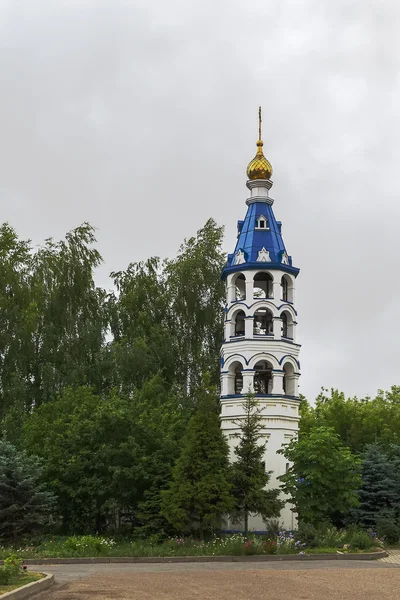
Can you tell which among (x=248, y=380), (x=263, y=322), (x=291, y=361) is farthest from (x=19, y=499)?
(x=263, y=322)

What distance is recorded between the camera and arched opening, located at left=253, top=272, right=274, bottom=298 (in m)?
35.5

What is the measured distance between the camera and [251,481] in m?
28.3

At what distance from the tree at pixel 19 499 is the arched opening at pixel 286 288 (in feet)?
42.9

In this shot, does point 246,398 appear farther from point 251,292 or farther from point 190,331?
point 190,331

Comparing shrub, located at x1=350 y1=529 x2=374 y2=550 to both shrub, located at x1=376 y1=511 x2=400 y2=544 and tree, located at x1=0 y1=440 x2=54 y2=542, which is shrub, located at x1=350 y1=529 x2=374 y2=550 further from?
tree, located at x1=0 y1=440 x2=54 y2=542

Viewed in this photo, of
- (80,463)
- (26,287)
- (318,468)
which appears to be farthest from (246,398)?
(26,287)

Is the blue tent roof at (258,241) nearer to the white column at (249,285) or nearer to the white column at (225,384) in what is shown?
the white column at (249,285)

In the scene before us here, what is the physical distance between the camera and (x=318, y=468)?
94.4 ft

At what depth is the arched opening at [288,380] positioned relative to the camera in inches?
1330

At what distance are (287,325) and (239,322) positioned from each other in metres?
2.23

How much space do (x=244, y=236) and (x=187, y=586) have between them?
2074cm

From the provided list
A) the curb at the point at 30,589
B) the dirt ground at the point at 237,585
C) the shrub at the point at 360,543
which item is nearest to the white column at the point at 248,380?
the shrub at the point at 360,543

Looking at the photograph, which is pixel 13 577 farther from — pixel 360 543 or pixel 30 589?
pixel 360 543

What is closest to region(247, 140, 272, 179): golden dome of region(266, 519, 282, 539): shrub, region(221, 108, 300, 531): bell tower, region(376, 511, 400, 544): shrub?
region(221, 108, 300, 531): bell tower
